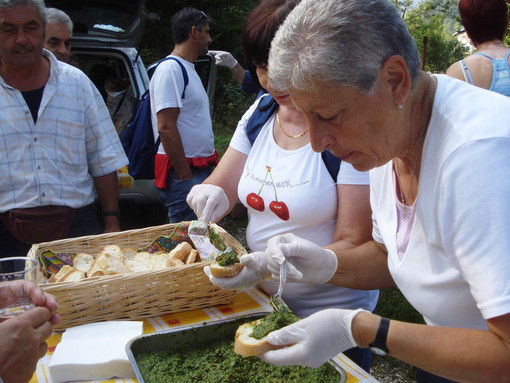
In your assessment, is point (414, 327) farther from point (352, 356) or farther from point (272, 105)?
point (272, 105)

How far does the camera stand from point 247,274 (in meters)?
1.78

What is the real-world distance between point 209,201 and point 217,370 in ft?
2.79

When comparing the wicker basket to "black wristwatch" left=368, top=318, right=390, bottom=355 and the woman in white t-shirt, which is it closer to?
the woman in white t-shirt

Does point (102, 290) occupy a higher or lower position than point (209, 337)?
higher

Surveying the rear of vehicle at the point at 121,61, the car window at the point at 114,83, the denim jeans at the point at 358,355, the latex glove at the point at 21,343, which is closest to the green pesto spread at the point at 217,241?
A: the denim jeans at the point at 358,355

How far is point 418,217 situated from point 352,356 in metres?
0.83

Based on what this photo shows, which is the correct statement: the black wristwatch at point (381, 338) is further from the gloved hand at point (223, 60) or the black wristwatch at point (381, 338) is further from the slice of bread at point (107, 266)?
the gloved hand at point (223, 60)

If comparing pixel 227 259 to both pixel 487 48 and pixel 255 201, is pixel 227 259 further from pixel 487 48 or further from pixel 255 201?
pixel 487 48

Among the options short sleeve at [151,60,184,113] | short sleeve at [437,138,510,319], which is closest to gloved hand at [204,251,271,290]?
short sleeve at [437,138,510,319]

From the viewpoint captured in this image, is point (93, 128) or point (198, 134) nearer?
point (93, 128)

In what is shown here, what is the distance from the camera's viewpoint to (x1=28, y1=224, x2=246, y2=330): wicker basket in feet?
5.62

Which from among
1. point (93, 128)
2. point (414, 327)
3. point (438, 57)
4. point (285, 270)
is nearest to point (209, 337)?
point (285, 270)

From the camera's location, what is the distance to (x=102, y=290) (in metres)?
1.74

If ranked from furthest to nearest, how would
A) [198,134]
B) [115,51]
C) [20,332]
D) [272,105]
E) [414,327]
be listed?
1. [115,51]
2. [198,134]
3. [272,105]
4. [20,332]
5. [414,327]
